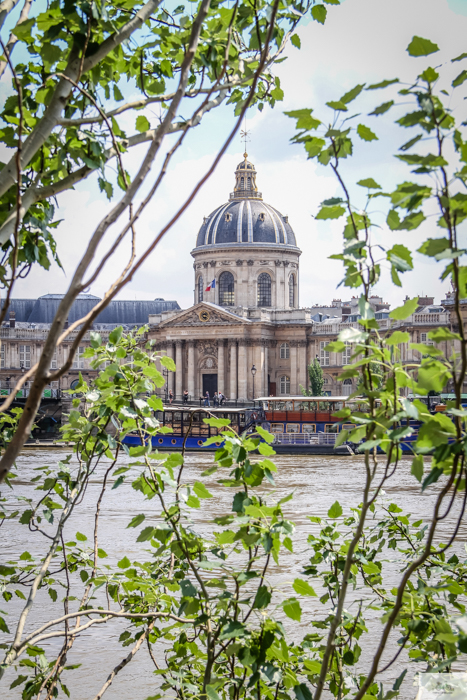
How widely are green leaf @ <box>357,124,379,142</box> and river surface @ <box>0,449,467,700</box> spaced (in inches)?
52.7

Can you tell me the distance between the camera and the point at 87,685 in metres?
7.21

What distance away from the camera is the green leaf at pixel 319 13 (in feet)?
9.45

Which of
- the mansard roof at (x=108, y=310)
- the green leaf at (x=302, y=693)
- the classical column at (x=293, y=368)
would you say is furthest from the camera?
the mansard roof at (x=108, y=310)

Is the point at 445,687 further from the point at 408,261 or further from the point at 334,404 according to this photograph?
the point at 334,404

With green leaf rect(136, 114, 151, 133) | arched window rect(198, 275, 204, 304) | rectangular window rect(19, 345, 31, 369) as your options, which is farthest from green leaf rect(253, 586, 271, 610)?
rectangular window rect(19, 345, 31, 369)

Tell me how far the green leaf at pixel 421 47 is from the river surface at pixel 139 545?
5.12 feet

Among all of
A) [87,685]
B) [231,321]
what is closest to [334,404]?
Result: [231,321]

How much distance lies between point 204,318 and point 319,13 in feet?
204

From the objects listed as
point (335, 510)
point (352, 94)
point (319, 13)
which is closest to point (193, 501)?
point (335, 510)

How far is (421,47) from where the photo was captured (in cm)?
170

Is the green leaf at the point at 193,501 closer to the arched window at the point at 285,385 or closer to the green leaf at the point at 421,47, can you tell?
the green leaf at the point at 421,47

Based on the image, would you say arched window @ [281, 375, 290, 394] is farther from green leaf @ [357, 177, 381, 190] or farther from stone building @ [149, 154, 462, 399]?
green leaf @ [357, 177, 381, 190]

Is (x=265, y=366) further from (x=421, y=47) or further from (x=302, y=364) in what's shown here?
(x=421, y=47)

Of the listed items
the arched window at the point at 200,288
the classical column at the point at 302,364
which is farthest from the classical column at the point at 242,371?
the arched window at the point at 200,288
